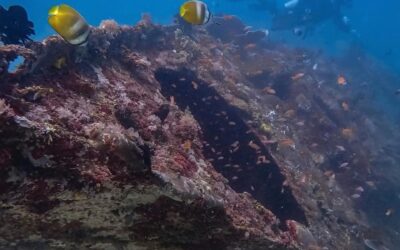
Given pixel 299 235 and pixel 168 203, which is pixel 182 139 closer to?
pixel 168 203

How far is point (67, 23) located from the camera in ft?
12.6

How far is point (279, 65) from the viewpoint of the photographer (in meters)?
19.1

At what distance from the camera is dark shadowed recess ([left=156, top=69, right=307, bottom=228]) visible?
7848mm

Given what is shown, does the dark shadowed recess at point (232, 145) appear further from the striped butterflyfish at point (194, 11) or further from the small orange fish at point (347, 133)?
the small orange fish at point (347, 133)

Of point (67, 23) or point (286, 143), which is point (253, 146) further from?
point (67, 23)

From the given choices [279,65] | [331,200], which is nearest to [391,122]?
[279,65]

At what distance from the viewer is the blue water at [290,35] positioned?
175ft

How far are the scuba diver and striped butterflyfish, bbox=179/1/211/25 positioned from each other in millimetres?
26138

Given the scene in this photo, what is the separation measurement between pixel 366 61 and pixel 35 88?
40858mm

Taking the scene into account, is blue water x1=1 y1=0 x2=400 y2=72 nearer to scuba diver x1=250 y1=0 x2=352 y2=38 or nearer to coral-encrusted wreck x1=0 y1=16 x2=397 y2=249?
scuba diver x1=250 y1=0 x2=352 y2=38

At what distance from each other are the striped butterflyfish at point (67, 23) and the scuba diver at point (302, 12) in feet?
92.5

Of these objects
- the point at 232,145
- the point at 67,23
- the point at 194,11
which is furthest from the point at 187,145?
the point at 232,145

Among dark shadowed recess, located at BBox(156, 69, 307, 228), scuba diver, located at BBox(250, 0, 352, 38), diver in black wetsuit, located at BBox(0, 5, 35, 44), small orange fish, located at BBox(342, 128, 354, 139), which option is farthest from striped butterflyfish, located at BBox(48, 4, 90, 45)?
scuba diver, located at BBox(250, 0, 352, 38)

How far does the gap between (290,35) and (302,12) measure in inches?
826
